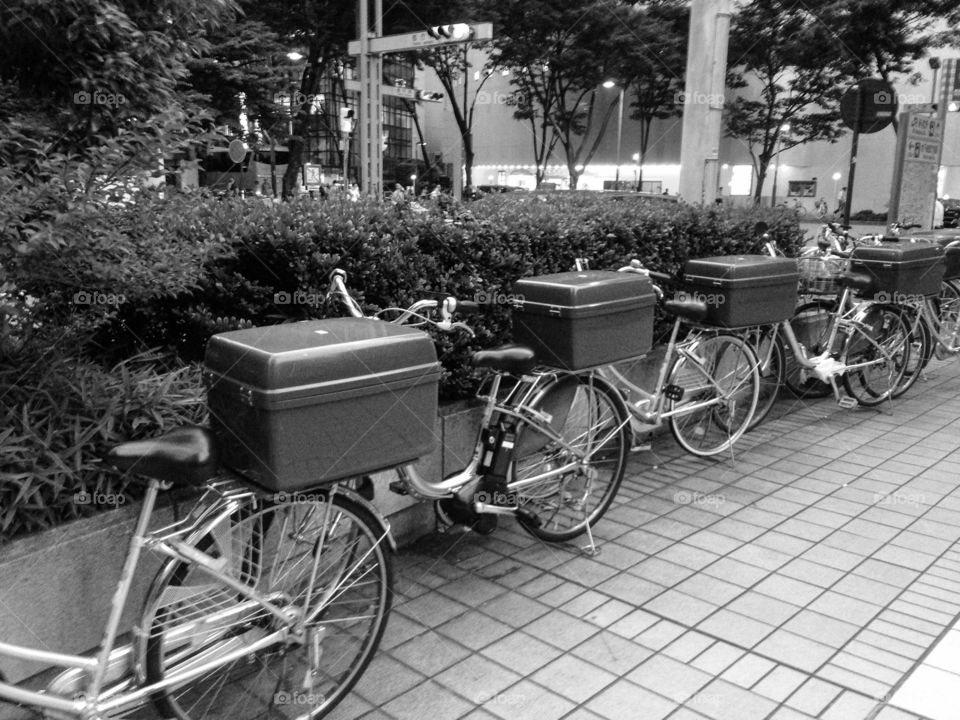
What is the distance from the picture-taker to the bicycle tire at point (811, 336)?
6207 mm

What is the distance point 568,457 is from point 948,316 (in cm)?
560

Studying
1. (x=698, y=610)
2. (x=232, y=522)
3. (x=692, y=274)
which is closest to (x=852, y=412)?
(x=692, y=274)

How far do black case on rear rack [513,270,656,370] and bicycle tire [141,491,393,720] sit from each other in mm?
1376

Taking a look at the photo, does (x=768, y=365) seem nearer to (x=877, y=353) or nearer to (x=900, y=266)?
(x=877, y=353)

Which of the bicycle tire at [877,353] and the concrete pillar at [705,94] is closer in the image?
the bicycle tire at [877,353]

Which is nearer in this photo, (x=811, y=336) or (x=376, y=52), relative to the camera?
(x=811, y=336)

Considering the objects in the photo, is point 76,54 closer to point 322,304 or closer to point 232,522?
point 322,304
